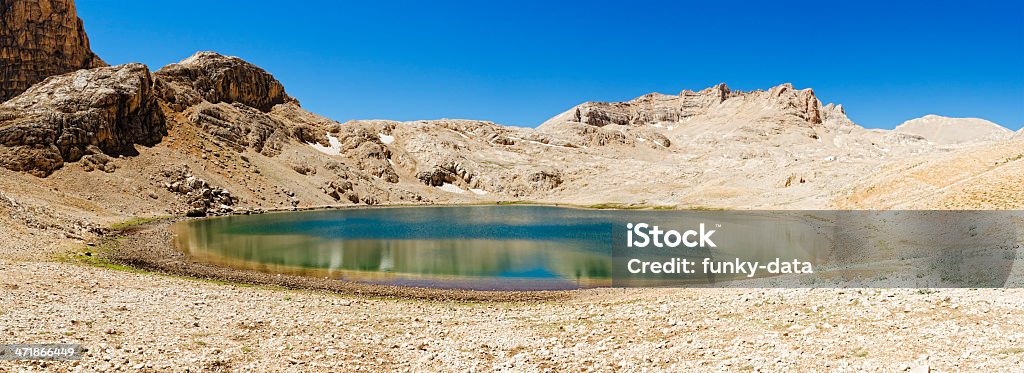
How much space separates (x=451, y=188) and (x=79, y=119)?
284 feet

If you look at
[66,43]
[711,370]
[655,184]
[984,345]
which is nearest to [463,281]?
[711,370]

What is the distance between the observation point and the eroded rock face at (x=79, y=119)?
249 feet

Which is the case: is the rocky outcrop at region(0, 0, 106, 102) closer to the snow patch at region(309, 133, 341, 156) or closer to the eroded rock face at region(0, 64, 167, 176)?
the eroded rock face at region(0, 64, 167, 176)

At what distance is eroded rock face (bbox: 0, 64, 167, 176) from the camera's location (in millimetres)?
75750

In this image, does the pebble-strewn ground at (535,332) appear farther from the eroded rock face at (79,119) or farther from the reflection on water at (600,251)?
the eroded rock face at (79,119)

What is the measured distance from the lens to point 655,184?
136m

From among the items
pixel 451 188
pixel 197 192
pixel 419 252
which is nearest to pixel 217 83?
→ pixel 197 192

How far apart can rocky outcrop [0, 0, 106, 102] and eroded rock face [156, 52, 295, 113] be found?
19.1 m

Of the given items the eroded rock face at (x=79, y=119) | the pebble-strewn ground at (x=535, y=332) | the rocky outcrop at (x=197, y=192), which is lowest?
the pebble-strewn ground at (x=535, y=332)

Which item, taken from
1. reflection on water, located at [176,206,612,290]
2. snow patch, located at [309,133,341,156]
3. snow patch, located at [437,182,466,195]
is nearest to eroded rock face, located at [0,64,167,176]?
reflection on water, located at [176,206,612,290]

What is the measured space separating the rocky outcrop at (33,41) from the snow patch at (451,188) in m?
92.0

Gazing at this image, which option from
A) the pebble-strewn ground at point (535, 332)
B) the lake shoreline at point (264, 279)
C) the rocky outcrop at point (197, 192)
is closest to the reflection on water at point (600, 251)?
the lake shoreline at point (264, 279)

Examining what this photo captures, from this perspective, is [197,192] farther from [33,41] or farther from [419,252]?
[33,41]

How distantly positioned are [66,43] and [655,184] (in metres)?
145
